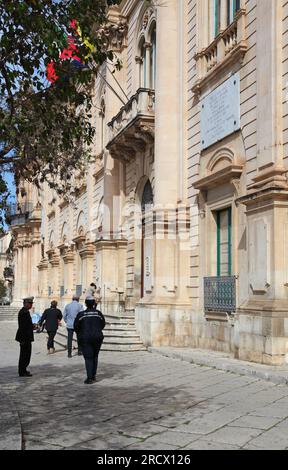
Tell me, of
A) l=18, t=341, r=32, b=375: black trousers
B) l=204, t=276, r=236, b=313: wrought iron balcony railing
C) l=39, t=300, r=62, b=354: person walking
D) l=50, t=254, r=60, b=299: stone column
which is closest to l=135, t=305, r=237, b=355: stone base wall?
l=204, t=276, r=236, b=313: wrought iron balcony railing

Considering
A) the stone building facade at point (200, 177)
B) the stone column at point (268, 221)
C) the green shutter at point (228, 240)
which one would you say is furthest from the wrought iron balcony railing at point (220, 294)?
the stone column at point (268, 221)

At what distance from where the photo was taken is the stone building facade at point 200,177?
11.3 m

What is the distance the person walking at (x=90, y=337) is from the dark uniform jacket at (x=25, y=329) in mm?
1654

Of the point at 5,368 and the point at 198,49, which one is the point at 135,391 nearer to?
the point at 5,368

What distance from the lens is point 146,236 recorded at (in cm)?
1811

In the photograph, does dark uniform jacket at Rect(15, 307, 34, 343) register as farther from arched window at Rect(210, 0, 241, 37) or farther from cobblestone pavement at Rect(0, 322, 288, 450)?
arched window at Rect(210, 0, 241, 37)

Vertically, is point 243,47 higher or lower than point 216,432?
higher

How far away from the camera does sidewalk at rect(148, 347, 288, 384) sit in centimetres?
976

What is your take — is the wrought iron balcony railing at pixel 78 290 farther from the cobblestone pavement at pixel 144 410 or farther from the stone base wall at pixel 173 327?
the cobblestone pavement at pixel 144 410

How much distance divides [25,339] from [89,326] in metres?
1.99

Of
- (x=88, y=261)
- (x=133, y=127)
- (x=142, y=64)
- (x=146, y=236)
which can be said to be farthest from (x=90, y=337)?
(x=88, y=261)
